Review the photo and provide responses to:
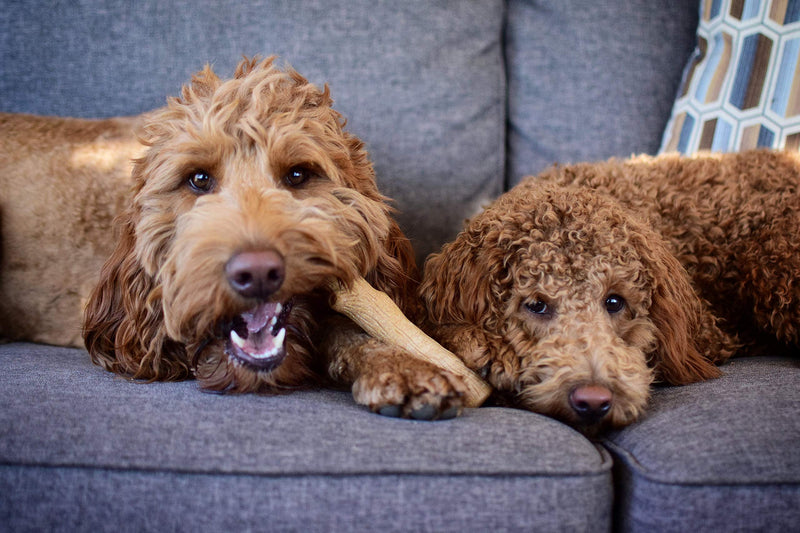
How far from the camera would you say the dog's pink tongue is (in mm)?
1688

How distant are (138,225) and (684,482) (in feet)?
5.49

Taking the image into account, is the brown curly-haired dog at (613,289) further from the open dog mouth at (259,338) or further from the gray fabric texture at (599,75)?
Result: the gray fabric texture at (599,75)

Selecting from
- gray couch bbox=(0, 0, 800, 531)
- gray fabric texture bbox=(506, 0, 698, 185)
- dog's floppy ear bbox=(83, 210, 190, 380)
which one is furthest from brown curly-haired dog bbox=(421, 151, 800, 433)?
dog's floppy ear bbox=(83, 210, 190, 380)

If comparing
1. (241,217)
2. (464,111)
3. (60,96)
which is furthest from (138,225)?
(464,111)

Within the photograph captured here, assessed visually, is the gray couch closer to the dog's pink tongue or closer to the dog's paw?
the dog's paw

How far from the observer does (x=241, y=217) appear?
161 centimetres

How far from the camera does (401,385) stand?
5.09 feet

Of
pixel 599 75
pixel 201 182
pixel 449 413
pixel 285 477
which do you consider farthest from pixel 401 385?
pixel 599 75

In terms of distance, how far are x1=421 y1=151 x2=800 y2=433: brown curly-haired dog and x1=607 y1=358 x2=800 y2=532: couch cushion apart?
0.16 meters

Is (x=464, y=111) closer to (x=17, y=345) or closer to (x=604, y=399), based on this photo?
(x=604, y=399)

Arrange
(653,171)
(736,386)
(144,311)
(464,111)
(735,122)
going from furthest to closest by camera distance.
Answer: (464,111) → (735,122) → (653,171) → (144,311) → (736,386)

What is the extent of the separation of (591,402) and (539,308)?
1.22ft

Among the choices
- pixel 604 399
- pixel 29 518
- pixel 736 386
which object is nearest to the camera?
pixel 29 518

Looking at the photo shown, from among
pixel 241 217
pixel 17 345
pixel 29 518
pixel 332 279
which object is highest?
pixel 241 217
